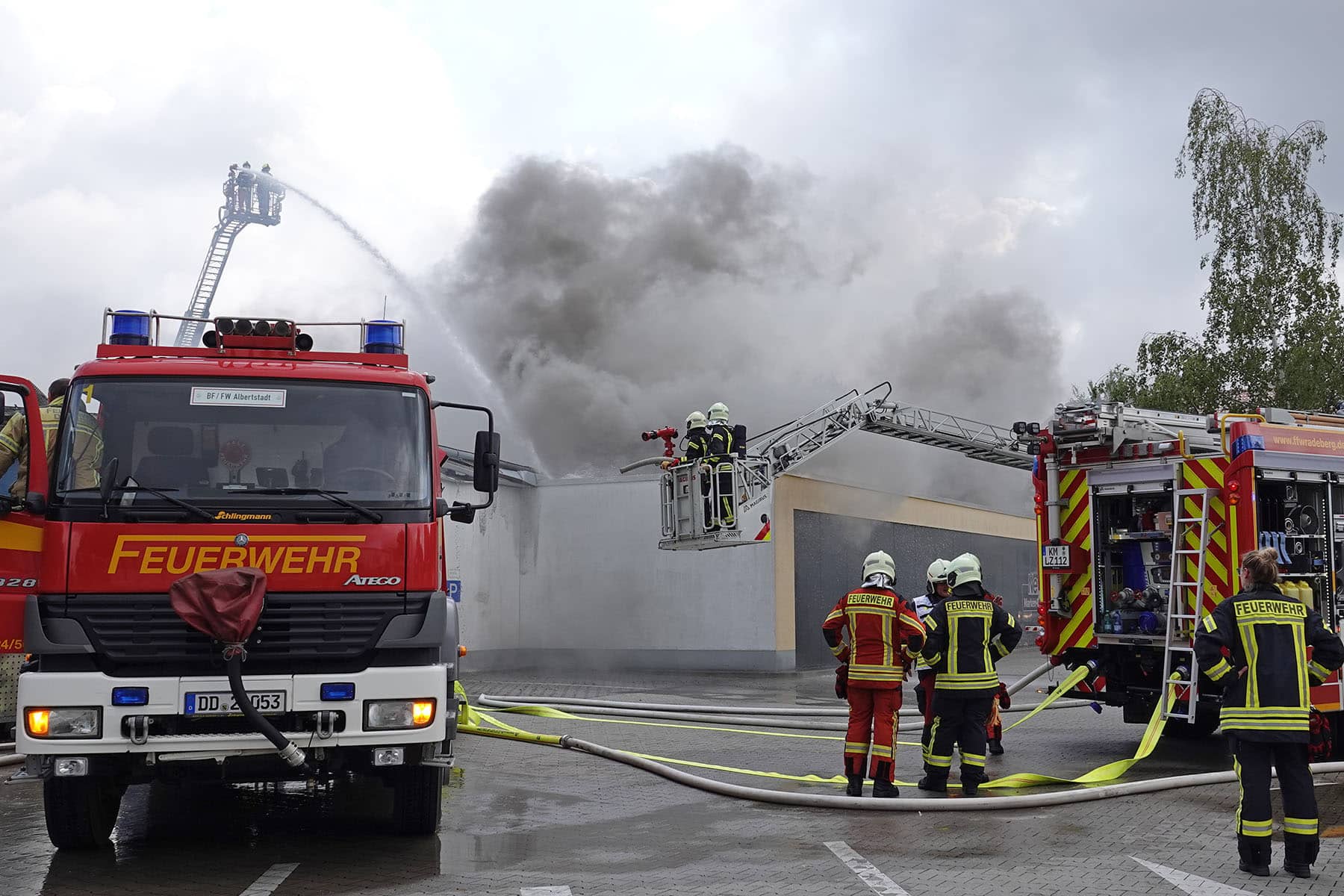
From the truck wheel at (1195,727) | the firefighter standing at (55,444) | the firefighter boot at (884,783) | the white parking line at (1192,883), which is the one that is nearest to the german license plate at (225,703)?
the firefighter standing at (55,444)

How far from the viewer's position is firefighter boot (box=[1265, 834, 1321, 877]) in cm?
564

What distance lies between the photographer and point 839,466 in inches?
864

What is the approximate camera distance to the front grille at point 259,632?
5676 mm

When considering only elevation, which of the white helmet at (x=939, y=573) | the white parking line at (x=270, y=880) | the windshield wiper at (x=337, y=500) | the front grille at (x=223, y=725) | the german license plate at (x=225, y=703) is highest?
the windshield wiper at (x=337, y=500)

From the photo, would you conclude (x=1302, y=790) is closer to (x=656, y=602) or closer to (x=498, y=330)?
(x=656, y=602)

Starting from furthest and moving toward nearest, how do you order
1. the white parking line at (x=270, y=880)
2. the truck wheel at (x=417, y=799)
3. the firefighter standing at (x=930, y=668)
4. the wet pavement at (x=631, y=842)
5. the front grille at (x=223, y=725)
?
the firefighter standing at (x=930, y=668) < the truck wheel at (x=417, y=799) < the front grille at (x=223, y=725) < the wet pavement at (x=631, y=842) < the white parking line at (x=270, y=880)

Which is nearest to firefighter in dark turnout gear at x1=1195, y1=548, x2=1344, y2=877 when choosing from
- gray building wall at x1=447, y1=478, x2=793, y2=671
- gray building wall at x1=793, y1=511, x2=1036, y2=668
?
gray building wall at x1=447, y1=478, x2=793, y2=671

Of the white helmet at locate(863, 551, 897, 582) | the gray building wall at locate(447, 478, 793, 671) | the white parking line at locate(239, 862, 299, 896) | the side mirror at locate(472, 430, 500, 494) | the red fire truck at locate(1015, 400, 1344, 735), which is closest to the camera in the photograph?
the white parking line at locate(239, 862, 299, 896)

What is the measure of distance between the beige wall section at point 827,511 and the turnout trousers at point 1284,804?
1360cm

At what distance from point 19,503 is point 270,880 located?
2.20m

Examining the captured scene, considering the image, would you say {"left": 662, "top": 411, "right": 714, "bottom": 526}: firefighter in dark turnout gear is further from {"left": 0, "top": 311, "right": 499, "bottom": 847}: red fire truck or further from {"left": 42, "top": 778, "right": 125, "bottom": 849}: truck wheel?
{"left": 42, "top": 778, "right": 125, "bottom": 849}: truck wheel

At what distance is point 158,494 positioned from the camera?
19.2 feet

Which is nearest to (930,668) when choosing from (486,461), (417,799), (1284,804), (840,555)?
(1284,804)

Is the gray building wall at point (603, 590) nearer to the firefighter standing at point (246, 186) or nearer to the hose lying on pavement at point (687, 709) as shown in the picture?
the hose lying on pavement at point (687, 709)
